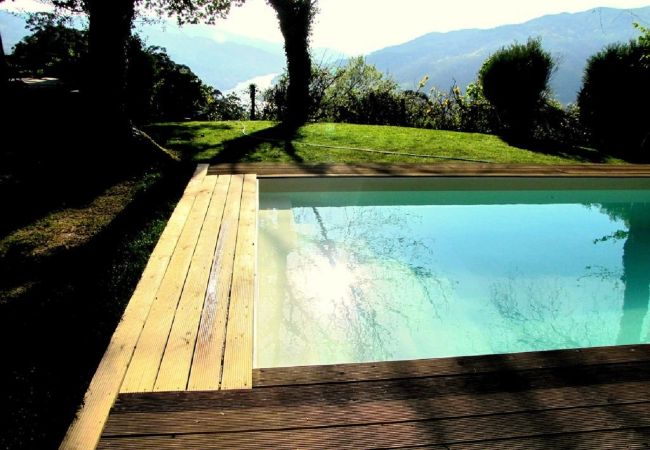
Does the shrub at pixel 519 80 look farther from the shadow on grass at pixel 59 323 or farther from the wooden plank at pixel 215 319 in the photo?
the shadow on grass at pixel 59 323

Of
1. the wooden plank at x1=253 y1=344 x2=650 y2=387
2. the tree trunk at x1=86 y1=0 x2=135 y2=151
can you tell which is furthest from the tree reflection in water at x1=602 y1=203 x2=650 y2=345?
the tree trunk at x1=86 y1=0 x2=135 y2=151

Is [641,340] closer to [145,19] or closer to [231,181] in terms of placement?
[231,181]

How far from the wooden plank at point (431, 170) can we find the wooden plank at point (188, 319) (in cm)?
256

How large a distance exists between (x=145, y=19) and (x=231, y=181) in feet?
37.9

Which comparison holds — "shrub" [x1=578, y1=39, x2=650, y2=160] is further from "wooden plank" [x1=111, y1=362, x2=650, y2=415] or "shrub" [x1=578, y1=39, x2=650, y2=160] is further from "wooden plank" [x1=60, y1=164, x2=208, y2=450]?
"wooden plank" [x1=60, y1=164, x2=208, y2=450]

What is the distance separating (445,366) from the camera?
2.67 meters

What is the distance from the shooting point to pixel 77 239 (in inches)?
175

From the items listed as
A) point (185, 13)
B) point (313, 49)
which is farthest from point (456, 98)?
point (185, 13)

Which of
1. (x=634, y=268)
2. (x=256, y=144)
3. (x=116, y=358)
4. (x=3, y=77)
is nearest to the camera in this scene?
(x=116, y=358)

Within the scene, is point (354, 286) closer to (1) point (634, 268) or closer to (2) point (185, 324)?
(2) point (185, 324)

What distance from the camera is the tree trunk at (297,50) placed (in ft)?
43.4

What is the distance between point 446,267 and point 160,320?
352 centimetres

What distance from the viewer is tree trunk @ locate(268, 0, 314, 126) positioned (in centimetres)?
1323

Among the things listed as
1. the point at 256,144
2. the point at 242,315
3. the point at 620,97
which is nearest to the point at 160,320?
the point at 242,315
